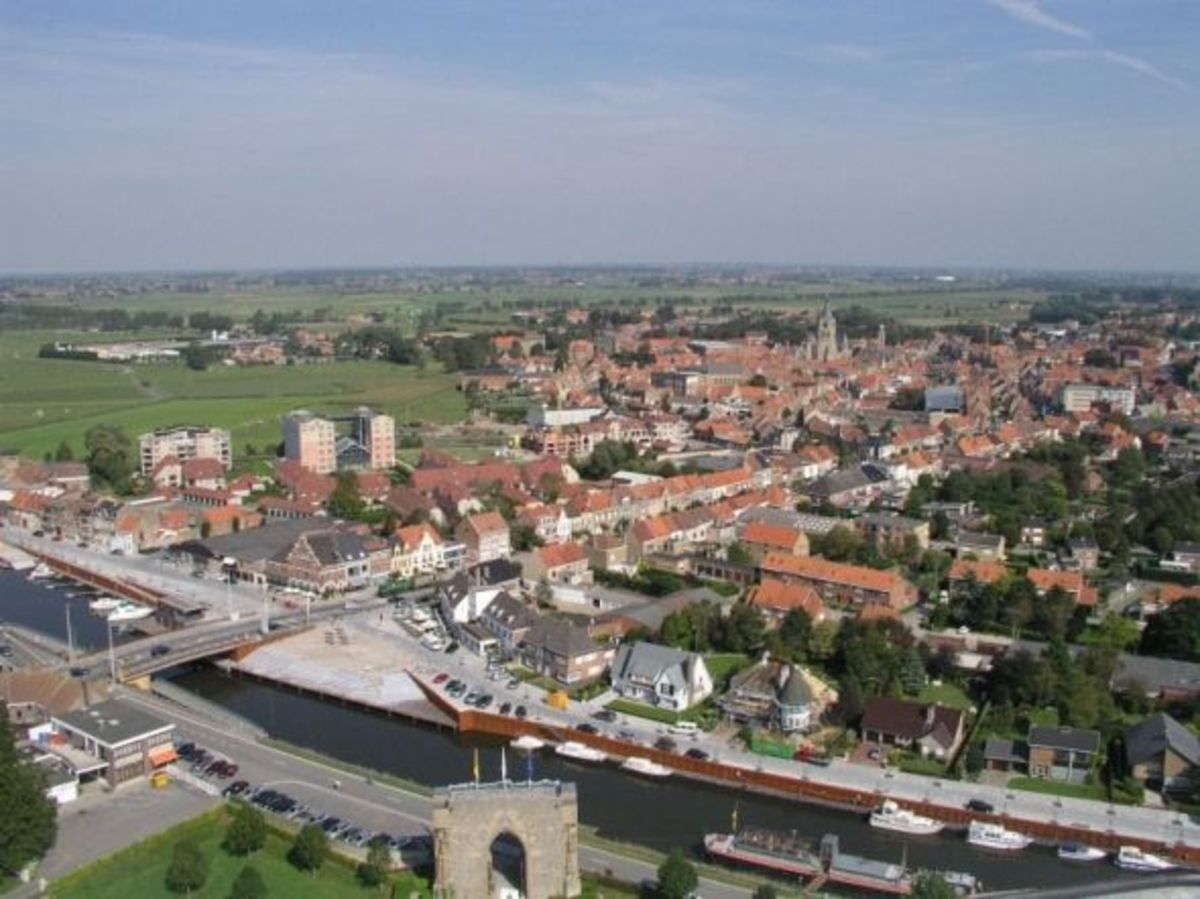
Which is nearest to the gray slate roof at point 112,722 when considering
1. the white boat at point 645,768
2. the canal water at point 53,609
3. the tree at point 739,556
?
the canal water at point 53,609

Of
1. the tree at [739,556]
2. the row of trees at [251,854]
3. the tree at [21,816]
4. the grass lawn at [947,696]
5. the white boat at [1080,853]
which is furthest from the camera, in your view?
the tree at [739,556]

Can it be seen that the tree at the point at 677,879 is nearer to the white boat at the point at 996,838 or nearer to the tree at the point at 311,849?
the tree at the point at 311,849

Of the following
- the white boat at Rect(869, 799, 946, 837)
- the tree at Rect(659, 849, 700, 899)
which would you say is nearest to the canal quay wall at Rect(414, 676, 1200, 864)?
the white boat at Rect(869, 799, 946, 837)

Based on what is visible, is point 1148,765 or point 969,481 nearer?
point 1148,765

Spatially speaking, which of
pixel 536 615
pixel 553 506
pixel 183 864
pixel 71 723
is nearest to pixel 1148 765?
pixel 536 615

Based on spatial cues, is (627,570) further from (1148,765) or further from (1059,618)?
(1148,765)

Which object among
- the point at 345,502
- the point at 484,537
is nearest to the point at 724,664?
the point at 484,537
